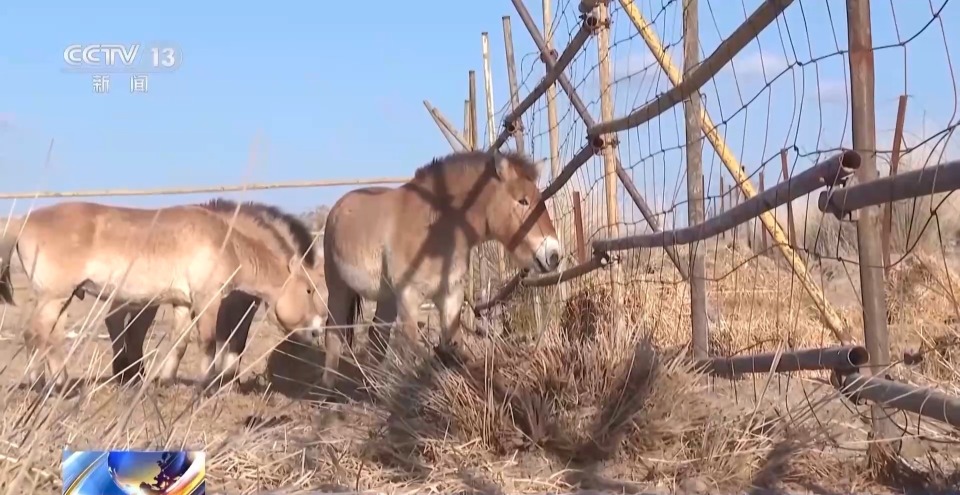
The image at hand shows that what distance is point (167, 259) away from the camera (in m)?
8.39

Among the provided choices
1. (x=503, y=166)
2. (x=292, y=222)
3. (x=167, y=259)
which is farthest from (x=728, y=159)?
(x=167, y=259)

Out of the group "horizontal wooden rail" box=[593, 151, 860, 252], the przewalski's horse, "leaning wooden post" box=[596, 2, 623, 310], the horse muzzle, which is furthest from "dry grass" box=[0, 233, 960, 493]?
the przewalski's horse

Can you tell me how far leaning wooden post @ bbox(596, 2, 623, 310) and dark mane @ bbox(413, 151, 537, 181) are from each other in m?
0.82

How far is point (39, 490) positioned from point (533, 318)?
3793 millimetres

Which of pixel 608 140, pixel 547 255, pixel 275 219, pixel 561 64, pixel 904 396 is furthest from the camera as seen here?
pixel 275 219

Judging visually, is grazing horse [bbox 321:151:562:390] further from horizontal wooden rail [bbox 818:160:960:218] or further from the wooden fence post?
horizontal wooden rail [bbox 818:160:960:218]

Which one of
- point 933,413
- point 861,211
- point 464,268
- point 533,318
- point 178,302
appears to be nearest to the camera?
point 933,413

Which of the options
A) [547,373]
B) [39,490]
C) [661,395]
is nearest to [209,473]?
[39,490]

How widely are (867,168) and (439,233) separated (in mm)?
4131

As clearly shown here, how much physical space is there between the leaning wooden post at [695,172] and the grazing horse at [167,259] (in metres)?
4.54

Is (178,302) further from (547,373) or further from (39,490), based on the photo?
(39,490)

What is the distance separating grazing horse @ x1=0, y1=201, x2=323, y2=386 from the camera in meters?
8.00

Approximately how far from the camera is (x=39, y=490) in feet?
7.45
